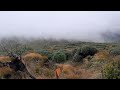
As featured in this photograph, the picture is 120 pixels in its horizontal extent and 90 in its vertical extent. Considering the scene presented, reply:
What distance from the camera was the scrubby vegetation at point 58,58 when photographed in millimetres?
5789

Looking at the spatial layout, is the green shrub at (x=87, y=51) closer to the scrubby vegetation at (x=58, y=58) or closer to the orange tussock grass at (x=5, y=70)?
the scrubby vegetation at (x=58, y=58)

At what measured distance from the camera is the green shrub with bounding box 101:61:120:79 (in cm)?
565

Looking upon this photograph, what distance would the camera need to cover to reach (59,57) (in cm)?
589

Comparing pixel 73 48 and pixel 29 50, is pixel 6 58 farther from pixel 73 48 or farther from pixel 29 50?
pixel 73 48

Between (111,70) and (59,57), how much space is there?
1036mm

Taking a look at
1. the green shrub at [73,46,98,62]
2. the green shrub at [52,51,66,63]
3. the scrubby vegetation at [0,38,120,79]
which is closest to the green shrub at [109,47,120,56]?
the scrubby vegetation at [0,38,120,79]

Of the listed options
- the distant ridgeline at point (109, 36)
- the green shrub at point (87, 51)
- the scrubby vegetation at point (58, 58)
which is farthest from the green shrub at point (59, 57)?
the distant ridgeline at point (109, 36)

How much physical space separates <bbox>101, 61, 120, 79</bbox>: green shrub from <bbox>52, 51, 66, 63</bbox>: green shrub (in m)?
0.80

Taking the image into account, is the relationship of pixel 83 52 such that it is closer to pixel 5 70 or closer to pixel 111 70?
pixel 111 70

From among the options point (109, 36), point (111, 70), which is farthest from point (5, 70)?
point (109, 36)

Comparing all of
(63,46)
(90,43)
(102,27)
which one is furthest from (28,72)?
(102,27)
